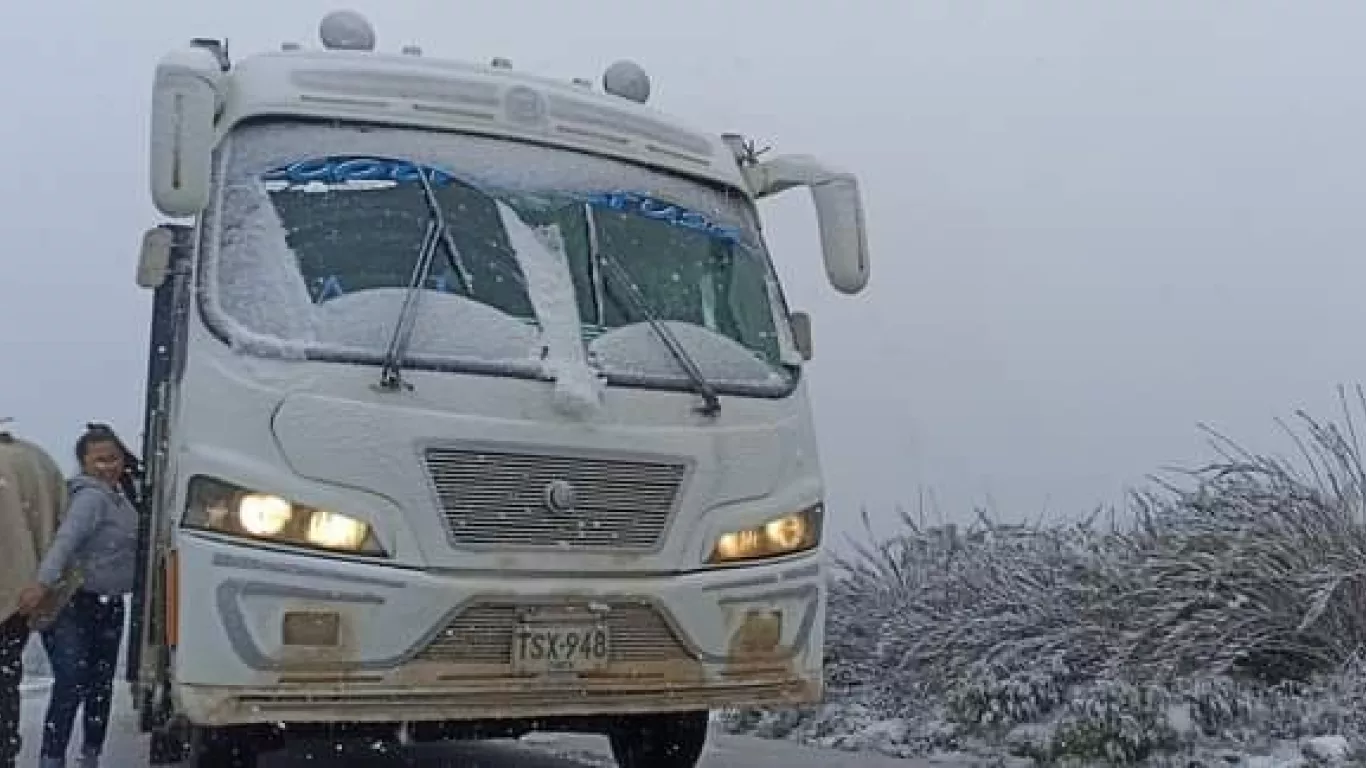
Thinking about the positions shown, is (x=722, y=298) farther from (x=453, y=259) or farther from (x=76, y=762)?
(x=76, y=762)

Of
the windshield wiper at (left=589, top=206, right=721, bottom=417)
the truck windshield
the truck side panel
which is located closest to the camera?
the truck windshield

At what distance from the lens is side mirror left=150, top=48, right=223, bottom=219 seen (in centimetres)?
520

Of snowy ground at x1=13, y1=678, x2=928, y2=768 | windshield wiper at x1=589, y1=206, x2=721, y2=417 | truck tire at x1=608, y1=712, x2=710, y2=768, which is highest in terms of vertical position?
windshield wiper at x1=589, y1=206, x2=721, y2=417

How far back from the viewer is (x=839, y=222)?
6.50 metres

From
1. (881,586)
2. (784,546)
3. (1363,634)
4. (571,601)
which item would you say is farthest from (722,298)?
(881,586)

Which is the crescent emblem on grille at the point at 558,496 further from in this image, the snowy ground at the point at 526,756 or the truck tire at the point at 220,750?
the snowy ground at the point at 526,756

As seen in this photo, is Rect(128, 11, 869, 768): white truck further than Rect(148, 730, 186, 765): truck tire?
No

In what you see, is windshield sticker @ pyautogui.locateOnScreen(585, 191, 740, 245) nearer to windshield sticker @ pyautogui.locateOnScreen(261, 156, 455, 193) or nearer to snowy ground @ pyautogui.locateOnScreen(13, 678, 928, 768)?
windshield sticker @ pyautogui.locateOnScreen(261, 156, 455, 193)

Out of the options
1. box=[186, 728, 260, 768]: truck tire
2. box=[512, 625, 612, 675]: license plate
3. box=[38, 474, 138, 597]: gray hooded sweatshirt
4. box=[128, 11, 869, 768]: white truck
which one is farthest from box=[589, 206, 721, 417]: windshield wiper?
box=[38, 474, 138, 597]: gray hooded sweatshirt

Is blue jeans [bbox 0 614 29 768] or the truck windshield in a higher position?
the truck windshield

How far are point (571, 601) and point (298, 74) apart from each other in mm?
2175

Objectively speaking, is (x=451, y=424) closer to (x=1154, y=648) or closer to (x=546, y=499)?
(x=546, y=499)

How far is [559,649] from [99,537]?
8.55 ft

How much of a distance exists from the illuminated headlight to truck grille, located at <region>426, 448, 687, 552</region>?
250 millimetres
